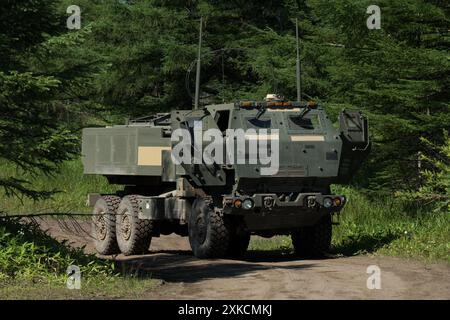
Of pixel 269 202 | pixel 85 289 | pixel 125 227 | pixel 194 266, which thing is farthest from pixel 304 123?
pixel 85 289

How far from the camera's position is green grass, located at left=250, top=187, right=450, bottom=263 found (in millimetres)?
14211

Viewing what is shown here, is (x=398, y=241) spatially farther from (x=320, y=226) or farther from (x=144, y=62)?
(x=144, y=62)

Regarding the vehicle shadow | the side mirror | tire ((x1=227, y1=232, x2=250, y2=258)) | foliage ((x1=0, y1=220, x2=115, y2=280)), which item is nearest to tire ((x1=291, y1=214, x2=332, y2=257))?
the vehicle shadow

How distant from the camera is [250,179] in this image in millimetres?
13508

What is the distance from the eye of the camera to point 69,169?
26.6 metres

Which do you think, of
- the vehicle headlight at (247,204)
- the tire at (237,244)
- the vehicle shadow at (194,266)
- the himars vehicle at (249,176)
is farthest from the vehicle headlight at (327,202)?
the tire at (237,244)

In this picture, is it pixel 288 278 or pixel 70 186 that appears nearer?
pixel 288 278

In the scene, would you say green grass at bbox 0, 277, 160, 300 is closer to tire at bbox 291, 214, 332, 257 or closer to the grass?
the grass

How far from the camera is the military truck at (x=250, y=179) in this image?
13.7m

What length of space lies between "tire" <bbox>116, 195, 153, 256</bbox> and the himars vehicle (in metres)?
0.02

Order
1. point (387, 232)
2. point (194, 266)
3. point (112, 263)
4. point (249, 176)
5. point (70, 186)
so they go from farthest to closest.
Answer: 1. point (70, 186)
2. point (387, 232)
3. point (249, 176)
4. point (194, 266)
5. point (112, 263)

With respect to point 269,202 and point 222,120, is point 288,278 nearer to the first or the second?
point 269,202

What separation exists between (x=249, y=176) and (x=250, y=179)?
0.07 m
